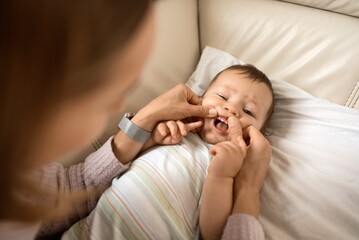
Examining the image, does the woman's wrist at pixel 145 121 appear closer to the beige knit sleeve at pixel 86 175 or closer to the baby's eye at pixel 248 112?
the beige knit sleeve at pixel 86 175

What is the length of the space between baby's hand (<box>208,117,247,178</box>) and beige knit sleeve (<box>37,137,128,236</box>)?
0.25 m

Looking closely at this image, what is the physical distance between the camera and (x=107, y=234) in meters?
0.72

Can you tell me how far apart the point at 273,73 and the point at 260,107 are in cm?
28

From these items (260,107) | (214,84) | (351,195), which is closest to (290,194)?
(351,195)

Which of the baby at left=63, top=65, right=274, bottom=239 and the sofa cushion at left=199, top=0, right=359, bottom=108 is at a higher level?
the sofa cushion at left=199, top=0, right=359, bottom=108

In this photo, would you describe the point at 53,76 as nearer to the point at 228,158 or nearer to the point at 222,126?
the point at 228,158

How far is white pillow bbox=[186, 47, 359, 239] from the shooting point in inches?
30.8

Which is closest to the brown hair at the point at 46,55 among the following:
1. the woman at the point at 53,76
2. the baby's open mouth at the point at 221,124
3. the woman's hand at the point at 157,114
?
the woman at the point at 53,76

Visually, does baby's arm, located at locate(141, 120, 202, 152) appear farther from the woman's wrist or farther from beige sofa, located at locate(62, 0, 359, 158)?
beige sofa, located at locate(62, 0, 359, 158)

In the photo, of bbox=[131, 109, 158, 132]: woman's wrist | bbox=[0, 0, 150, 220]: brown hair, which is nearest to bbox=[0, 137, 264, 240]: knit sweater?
bbox=[131, 109, 158, 132]: woman's wrist

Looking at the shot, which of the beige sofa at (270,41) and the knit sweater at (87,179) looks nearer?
the knit sweater at (87,179)

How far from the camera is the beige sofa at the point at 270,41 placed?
3.76ft

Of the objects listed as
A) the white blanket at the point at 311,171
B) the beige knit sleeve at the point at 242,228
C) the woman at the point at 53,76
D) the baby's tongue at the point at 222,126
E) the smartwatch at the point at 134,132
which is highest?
the woman at the point at 53,76

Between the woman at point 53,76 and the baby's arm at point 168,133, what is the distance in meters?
0.43
